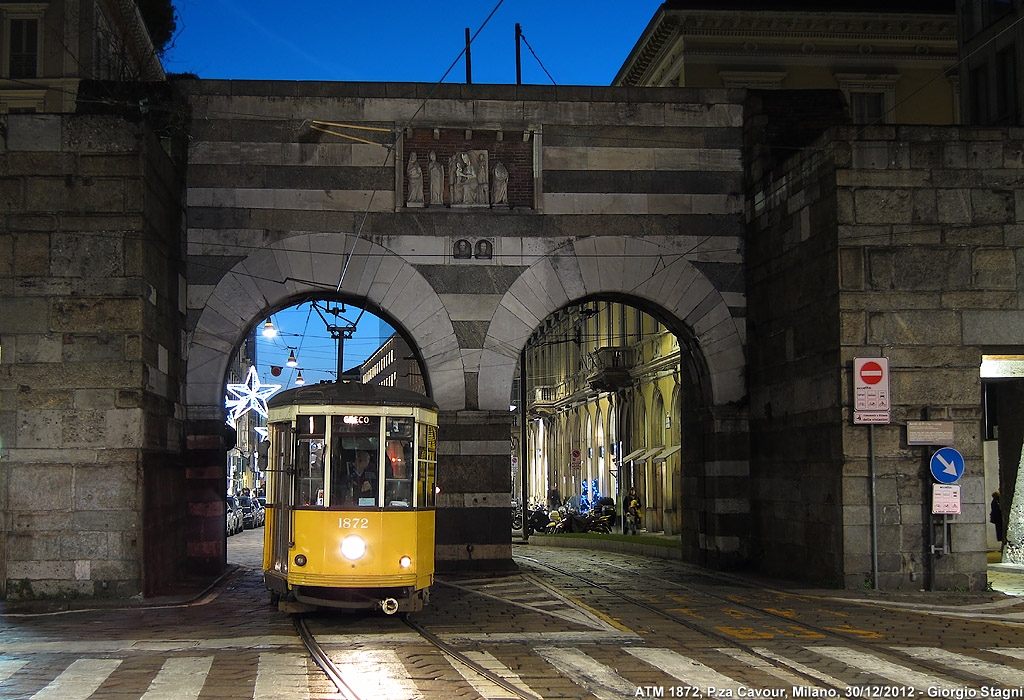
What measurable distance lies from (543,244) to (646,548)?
27.2 ft

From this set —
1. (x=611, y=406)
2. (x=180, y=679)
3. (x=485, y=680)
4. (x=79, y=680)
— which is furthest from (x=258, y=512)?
(x=485, y=680)

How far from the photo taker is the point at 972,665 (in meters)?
9.99

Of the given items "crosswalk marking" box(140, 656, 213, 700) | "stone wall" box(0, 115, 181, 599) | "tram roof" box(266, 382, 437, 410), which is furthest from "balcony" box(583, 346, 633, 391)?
"crosswalk marking" box(140, 656, 213, 700)

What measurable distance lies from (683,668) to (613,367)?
3053 centimetres

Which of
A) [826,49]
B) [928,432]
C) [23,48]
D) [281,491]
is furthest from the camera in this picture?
[826,49]

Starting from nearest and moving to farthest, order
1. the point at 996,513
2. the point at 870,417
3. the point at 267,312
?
the point at 870,417
the point at 267,312
the point at 996,513

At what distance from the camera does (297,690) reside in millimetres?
8859

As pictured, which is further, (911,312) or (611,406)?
(611,406)

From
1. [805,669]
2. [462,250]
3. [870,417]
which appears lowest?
[805,669]

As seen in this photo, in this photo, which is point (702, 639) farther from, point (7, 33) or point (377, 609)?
point (7, 33)

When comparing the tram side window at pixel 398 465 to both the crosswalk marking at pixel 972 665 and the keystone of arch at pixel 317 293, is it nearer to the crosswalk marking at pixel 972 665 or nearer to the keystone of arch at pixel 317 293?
the crosswalk marking at pixel 972 665

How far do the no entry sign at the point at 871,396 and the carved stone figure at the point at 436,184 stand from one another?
311 inches

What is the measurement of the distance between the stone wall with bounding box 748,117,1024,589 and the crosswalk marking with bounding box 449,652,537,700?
7611 mm

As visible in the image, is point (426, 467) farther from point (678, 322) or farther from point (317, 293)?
point (678, 322)
